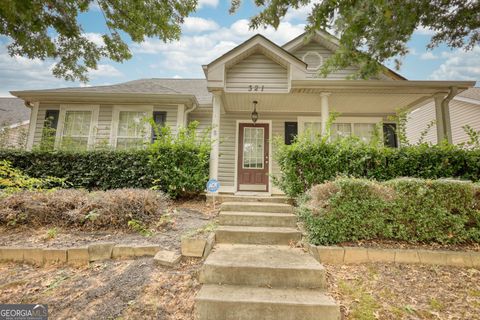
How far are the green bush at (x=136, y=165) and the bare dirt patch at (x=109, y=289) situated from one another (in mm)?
2465

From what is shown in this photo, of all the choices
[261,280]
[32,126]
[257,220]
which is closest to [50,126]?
[32,126]

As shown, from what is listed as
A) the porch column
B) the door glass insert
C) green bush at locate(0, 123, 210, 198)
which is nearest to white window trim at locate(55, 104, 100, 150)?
green bush at locate(0, 123, 210, 198)

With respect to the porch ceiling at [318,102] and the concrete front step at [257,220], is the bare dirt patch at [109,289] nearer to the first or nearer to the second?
the concrete front step at [257,220]

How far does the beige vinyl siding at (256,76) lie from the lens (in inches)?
227

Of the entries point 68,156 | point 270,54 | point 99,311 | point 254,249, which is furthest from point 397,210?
point 68,156

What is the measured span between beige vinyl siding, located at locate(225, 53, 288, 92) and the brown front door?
6.41 feet

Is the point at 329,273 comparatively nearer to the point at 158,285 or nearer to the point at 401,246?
the point at 401,246

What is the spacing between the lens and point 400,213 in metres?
3.01

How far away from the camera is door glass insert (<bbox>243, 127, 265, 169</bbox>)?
7.39 metres

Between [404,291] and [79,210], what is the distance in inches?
174

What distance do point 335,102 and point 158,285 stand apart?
264 inches

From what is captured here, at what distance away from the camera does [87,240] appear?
9.62 ft

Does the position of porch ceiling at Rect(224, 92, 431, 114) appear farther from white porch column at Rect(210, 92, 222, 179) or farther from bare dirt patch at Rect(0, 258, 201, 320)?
bare dirt patch at Rect(0, 258, 201, 320)

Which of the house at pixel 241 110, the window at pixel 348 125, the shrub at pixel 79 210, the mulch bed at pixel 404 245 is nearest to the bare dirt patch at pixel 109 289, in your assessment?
the shrub at pixel 79 210
